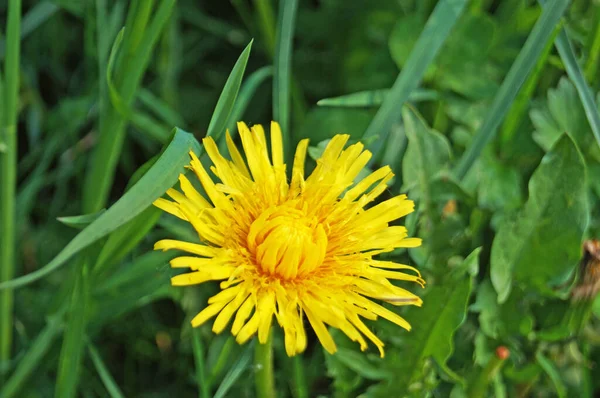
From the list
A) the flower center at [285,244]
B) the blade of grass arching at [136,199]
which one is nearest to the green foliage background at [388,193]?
the blade of grass arching at [136,199]

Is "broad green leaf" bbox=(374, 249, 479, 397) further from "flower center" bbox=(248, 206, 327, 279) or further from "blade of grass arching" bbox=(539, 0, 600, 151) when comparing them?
"blade of grass arching" bbox=(539, 0, 600, 151)

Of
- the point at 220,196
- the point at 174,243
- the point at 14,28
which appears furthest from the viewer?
the point at 14,28

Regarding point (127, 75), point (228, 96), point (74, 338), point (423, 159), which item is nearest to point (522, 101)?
point (423, 159)

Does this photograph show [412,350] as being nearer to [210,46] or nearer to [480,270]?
[480,270]

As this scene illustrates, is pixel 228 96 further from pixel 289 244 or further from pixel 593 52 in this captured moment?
pixel 593 52

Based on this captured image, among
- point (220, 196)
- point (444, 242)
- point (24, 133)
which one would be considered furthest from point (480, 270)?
point (24, 133)

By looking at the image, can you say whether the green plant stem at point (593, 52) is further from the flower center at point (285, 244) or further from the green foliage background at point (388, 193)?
the flower center at point (285, 244)

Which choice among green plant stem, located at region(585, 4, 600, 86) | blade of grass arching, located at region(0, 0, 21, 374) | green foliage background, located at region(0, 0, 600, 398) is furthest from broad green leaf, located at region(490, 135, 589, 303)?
blade of grass arching, located at region(0, 0, 21, 374)
